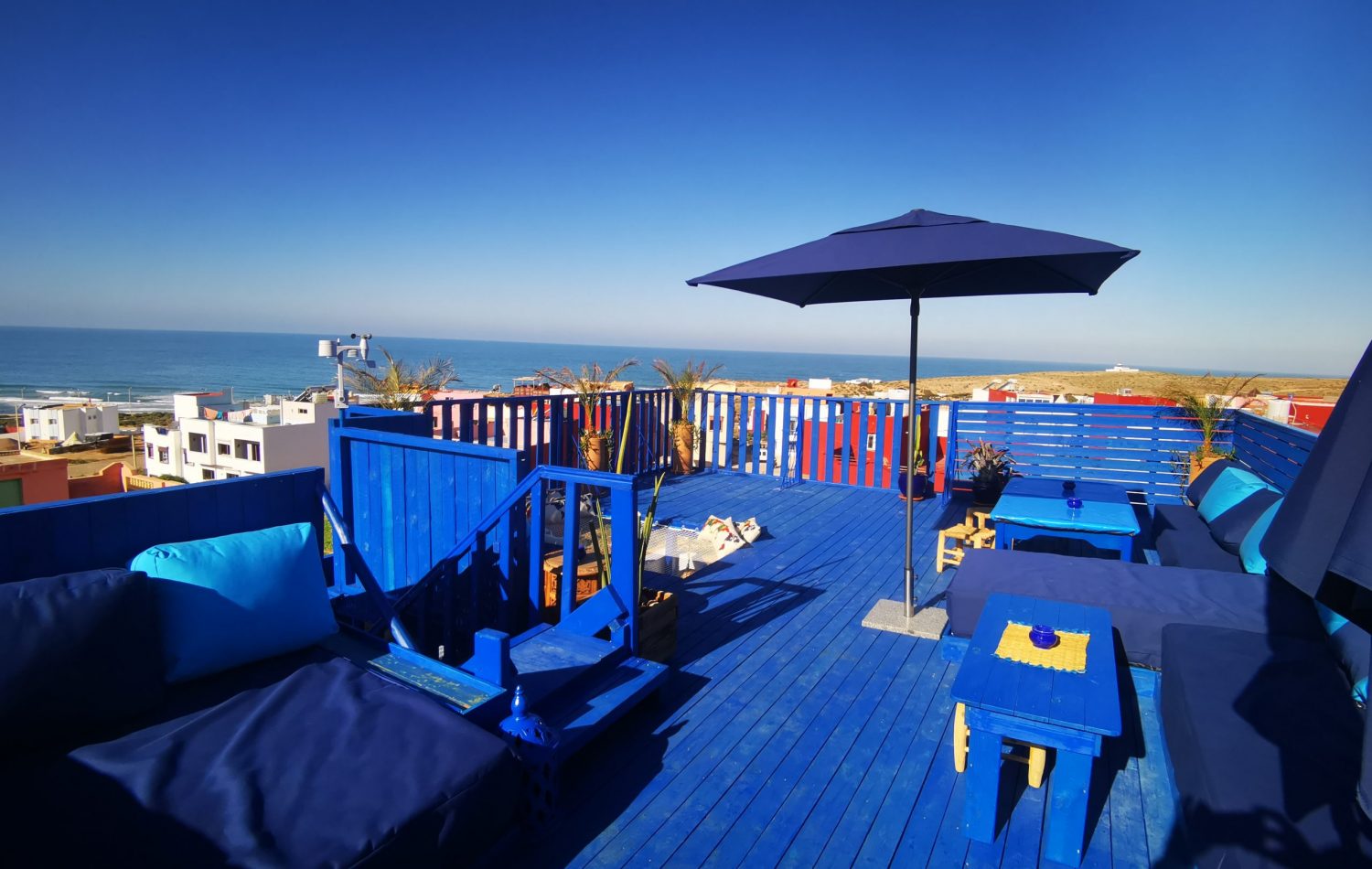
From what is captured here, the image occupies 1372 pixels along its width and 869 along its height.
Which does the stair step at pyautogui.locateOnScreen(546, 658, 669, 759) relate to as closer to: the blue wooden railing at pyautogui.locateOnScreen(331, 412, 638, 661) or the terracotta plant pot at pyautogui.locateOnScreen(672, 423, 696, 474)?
the blue wooden railing at pyautogui.locateOnScreen(331, 412, 638, 661)

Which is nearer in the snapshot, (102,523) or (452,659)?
(102,523)

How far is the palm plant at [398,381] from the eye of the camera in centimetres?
597

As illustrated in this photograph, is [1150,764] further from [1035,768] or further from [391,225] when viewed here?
[391,225]

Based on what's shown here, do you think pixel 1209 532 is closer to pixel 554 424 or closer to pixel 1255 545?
pixel 1255 545

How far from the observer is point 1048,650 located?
2176 millimetres

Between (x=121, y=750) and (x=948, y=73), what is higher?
(x=948, y=73)

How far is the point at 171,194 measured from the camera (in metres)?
44.2

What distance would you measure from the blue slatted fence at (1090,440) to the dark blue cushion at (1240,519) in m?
2.50

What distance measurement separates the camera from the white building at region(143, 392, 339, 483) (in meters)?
12.6

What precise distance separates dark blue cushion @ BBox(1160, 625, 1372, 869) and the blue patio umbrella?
1.41 m

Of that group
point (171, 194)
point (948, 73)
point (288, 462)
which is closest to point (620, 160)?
point (948, 73)

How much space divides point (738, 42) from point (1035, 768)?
997 cm

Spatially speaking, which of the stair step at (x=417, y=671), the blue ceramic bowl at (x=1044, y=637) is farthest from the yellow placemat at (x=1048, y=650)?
the stair step at (x=417, y=671)

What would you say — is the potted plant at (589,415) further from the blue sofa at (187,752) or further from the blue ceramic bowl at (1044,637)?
the blue ceramic bowl at (1044,637)
